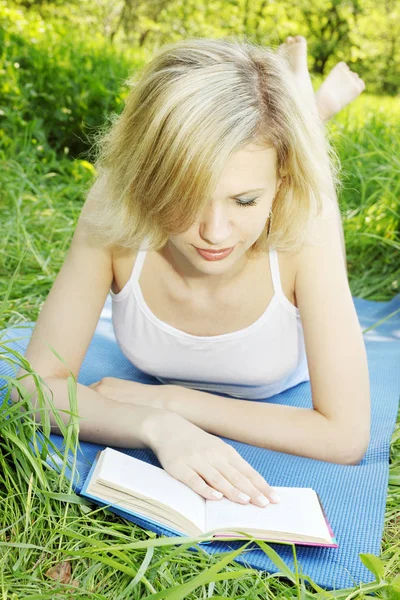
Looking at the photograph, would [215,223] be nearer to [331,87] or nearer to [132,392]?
[132,392]

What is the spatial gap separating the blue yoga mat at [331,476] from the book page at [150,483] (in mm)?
69

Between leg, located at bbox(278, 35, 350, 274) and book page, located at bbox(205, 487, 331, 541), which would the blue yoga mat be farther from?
leg, located at bbox(278, 35, 350, 274)

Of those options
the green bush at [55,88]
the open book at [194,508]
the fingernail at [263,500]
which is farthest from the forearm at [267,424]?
the green bush at [55,88]

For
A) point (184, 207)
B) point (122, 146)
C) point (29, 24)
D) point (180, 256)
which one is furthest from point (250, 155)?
point (29, 24)

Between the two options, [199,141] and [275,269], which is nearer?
[199,141]

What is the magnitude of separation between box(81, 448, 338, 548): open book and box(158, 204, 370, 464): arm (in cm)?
33

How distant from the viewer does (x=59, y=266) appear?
3.89m

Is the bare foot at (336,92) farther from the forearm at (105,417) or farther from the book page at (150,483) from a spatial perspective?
the book page at (150,483)

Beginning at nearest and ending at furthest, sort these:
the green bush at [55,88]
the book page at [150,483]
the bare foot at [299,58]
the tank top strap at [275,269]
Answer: the book page at [150,483], the tank top strap at [275,269], the bare foot at [299,58], the green bush at [55,88]

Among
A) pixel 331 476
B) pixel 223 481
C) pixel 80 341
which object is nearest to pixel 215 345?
pixel 80 341

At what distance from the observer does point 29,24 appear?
662 centimetres

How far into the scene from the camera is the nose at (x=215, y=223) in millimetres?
1906

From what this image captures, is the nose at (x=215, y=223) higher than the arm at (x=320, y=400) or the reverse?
higher

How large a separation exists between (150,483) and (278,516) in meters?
0.31
